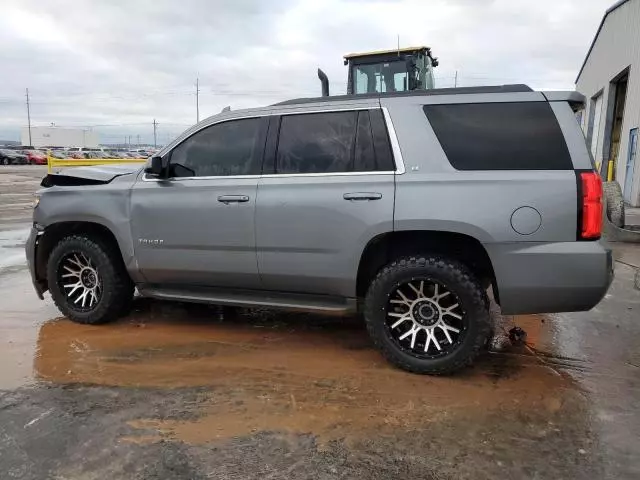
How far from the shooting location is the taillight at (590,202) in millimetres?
3455

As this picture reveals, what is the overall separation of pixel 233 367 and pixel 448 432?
170cm

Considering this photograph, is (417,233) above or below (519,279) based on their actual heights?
above

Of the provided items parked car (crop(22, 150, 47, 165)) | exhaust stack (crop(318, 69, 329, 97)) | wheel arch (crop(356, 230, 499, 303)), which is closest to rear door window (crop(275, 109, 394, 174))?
wheel arch (crop(356, 230, 499, 303))

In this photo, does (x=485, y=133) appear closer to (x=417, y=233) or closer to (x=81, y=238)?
(x=417, y=233)

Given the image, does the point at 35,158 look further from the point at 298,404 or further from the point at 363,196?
the point at 298,404

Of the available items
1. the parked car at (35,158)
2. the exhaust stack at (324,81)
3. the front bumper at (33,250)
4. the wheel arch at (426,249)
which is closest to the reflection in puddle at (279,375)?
the front bumper at (33,250)

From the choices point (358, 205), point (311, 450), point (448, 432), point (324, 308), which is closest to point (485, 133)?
point (358, 205)

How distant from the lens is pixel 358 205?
391 centimetres

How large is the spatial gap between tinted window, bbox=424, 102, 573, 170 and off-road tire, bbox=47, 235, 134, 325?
3.06 meters

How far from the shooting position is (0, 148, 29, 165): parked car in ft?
166

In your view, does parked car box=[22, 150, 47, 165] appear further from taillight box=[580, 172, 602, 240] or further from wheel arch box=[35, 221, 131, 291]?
taillight box=[580, 172, 602, 240]

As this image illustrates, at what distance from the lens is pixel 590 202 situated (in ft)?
11.3

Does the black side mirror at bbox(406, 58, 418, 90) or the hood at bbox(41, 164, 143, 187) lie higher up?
the black side mirror at bbox(406, 58, 418, 90)

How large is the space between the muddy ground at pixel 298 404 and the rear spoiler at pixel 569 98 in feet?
6.32
